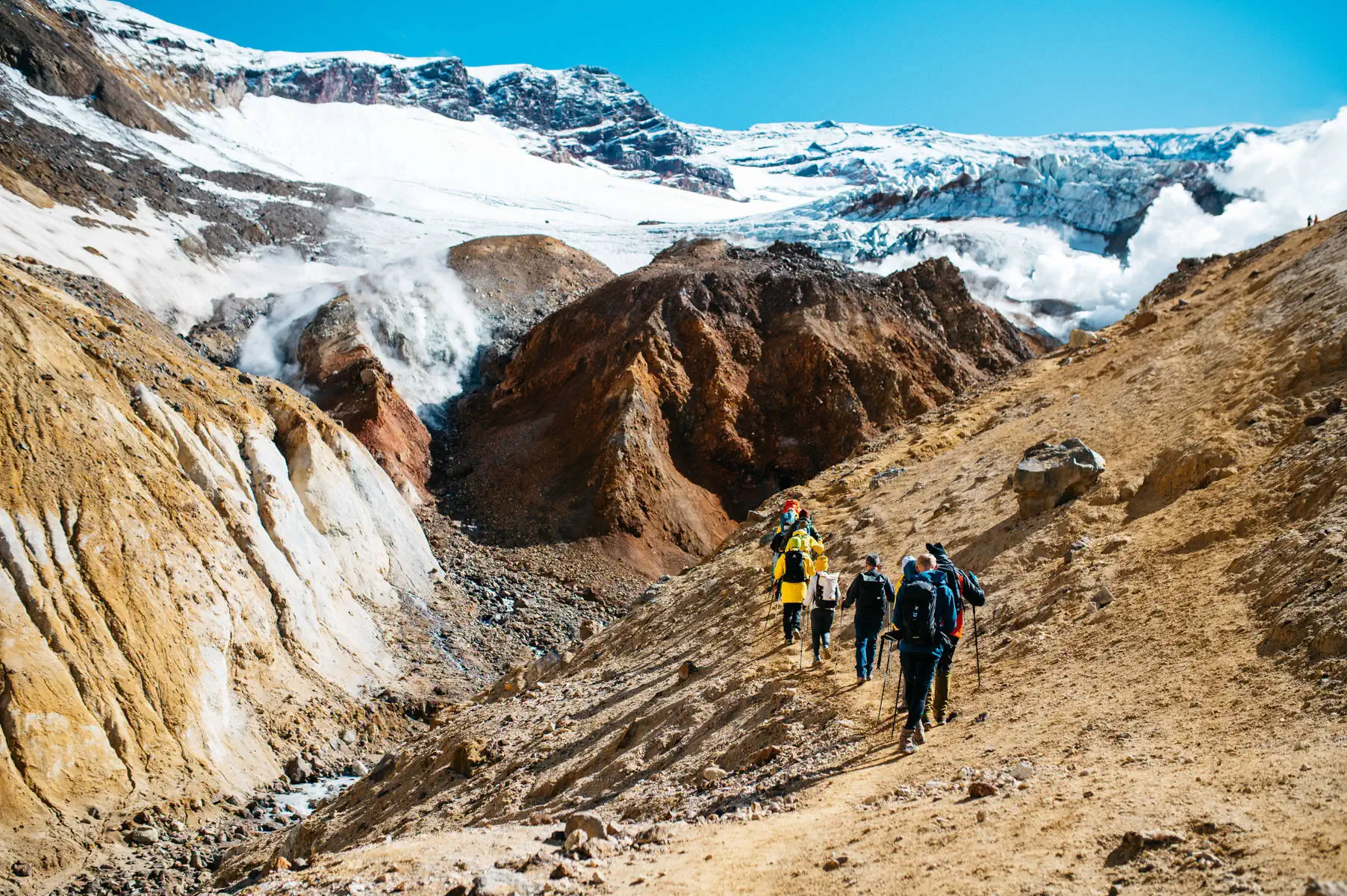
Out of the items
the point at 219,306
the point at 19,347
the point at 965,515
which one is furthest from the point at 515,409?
the point at 965,515

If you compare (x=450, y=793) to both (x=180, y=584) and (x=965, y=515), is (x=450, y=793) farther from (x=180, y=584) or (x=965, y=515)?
(x=180, y=584)

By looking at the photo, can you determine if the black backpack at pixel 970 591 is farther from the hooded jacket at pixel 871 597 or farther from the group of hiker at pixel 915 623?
the hooded jacket at pixel 871 597

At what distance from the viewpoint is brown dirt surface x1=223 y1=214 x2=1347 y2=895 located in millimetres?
5887

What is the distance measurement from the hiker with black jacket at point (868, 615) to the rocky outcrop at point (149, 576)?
13000 millimetres

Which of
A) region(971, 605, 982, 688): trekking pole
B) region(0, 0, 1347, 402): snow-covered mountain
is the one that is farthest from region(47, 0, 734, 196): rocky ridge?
region(971, 605, 982, 688): trekking pole

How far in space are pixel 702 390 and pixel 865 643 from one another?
34684 millimetres

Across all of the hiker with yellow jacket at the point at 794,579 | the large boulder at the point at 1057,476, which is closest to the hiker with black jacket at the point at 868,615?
the hiker with yellow jacket at the point at 794,579

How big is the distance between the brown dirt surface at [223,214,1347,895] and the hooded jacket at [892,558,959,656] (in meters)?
0.81

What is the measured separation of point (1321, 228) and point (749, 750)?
1620 cm

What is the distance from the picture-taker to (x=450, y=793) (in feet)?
42.5

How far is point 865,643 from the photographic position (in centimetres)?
1045

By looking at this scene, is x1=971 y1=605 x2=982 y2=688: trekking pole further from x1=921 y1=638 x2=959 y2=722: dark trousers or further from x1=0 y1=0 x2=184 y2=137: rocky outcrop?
x1=0 y1=0 x2=184 y2=137: rocky outcrop

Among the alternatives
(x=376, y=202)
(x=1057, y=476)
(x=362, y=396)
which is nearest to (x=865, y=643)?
(x=1057, y=476)

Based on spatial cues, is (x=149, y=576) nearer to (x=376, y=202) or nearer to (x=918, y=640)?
(x=918, y=640)
